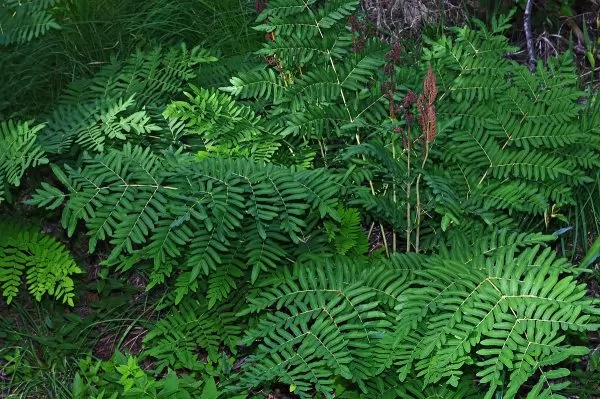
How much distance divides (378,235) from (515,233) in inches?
34.9

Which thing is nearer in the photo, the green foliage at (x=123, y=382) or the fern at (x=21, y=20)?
the green foliage at (x=123, y=382)

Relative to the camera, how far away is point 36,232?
3.32 metres

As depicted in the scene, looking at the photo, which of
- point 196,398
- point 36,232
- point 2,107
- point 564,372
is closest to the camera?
point 564,372

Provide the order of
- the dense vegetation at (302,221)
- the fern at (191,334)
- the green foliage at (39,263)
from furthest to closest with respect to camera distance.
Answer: the green foliage at (39,263), the fern at (191,334), the dense vegetation at (302,221)

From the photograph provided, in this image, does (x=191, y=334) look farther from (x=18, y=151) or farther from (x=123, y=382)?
(x=18, y=151)

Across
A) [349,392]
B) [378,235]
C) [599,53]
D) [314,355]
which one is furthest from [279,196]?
[599,53]

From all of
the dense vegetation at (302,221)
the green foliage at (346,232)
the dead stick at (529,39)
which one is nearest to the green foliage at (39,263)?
the dense vegetation at (302,221)

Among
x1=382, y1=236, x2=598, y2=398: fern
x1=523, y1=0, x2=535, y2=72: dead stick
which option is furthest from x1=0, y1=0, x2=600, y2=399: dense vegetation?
x1=523, y1=0, x2=535, y2=72: dead stick

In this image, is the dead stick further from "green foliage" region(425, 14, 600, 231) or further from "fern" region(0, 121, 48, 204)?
"fern" region(0, 121, 48, 204)

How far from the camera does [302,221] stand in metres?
2.73

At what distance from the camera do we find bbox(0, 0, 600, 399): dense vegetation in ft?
8.70

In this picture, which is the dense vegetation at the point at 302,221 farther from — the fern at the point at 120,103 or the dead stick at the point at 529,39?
the dead stick at the point at 529,39

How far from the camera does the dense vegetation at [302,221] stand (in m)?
2.65

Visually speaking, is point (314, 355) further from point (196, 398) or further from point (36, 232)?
point (36, 232)
